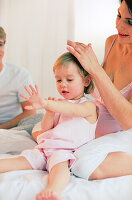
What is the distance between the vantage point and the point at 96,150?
1333mm

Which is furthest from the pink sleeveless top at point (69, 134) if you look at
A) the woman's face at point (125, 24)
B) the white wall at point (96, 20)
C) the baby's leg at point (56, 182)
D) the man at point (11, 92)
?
the white wall at point (96, 20)

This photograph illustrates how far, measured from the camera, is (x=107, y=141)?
4.60 ft

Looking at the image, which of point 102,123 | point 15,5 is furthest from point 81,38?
point 102,123

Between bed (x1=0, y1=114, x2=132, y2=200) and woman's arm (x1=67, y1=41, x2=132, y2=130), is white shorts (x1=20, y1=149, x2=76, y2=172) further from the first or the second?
Result: woman's arm (x1=67, y1=41, x2=132, y2=130)

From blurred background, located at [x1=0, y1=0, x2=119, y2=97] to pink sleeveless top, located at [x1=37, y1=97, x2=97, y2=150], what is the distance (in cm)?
203

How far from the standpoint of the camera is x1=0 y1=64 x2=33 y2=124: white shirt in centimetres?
224

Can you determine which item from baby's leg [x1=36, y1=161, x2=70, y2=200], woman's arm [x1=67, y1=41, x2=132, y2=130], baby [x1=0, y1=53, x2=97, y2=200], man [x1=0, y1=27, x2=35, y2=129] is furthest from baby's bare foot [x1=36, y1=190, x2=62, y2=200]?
man [x1=0, y1=27, x2=35, y2=129]

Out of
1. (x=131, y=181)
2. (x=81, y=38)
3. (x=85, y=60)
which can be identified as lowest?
(x=131, y=181)

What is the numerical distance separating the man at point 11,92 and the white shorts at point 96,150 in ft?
3.13

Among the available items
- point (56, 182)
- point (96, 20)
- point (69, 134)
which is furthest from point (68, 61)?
point (96, 20)

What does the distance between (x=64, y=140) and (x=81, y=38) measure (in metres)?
2.21

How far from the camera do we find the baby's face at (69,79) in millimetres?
1391

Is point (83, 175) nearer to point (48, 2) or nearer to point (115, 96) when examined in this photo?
point (115, 96)

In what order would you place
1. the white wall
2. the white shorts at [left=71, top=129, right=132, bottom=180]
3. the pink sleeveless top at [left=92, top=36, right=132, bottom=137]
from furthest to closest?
the white wall, the pink sleeveless top at [left=92, top=36, right=132, bottom=137], the white shorts at [left=71, top=129, right=132, bottom=180]
